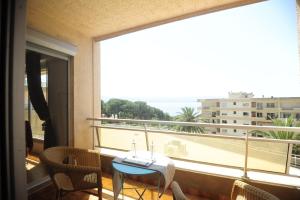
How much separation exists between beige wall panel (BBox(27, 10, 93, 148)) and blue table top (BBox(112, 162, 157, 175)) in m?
1.72

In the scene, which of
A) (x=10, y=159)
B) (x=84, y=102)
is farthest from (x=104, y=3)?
(x=10, y=159)

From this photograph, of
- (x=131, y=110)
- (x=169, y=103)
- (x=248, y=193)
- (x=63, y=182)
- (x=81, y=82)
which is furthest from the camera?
(x=169, y=103)

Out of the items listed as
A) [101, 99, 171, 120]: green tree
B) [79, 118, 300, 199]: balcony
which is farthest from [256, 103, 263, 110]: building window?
[101, 99, 171, 120]: green tree

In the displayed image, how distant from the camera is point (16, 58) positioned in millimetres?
570

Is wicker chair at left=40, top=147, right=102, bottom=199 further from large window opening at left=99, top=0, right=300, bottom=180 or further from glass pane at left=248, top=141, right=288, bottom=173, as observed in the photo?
glass pane at left=248, top=141, right=288, bottom=173

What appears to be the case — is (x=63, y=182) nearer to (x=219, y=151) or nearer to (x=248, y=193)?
(x=248, y=193)

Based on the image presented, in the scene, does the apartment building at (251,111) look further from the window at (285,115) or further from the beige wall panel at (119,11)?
the beige wall panel at (119,11)

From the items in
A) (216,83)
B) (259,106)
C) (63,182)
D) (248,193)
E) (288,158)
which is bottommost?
(63,182)

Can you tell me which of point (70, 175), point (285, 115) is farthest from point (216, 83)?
point (70, 175)

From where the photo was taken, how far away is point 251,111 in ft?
11.8

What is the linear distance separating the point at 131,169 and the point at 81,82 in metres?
2.27

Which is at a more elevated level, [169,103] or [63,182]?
[169,103]

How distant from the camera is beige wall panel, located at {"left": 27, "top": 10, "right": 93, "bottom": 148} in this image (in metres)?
3.49

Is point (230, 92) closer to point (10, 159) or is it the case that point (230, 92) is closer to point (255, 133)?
point (255, 133)
